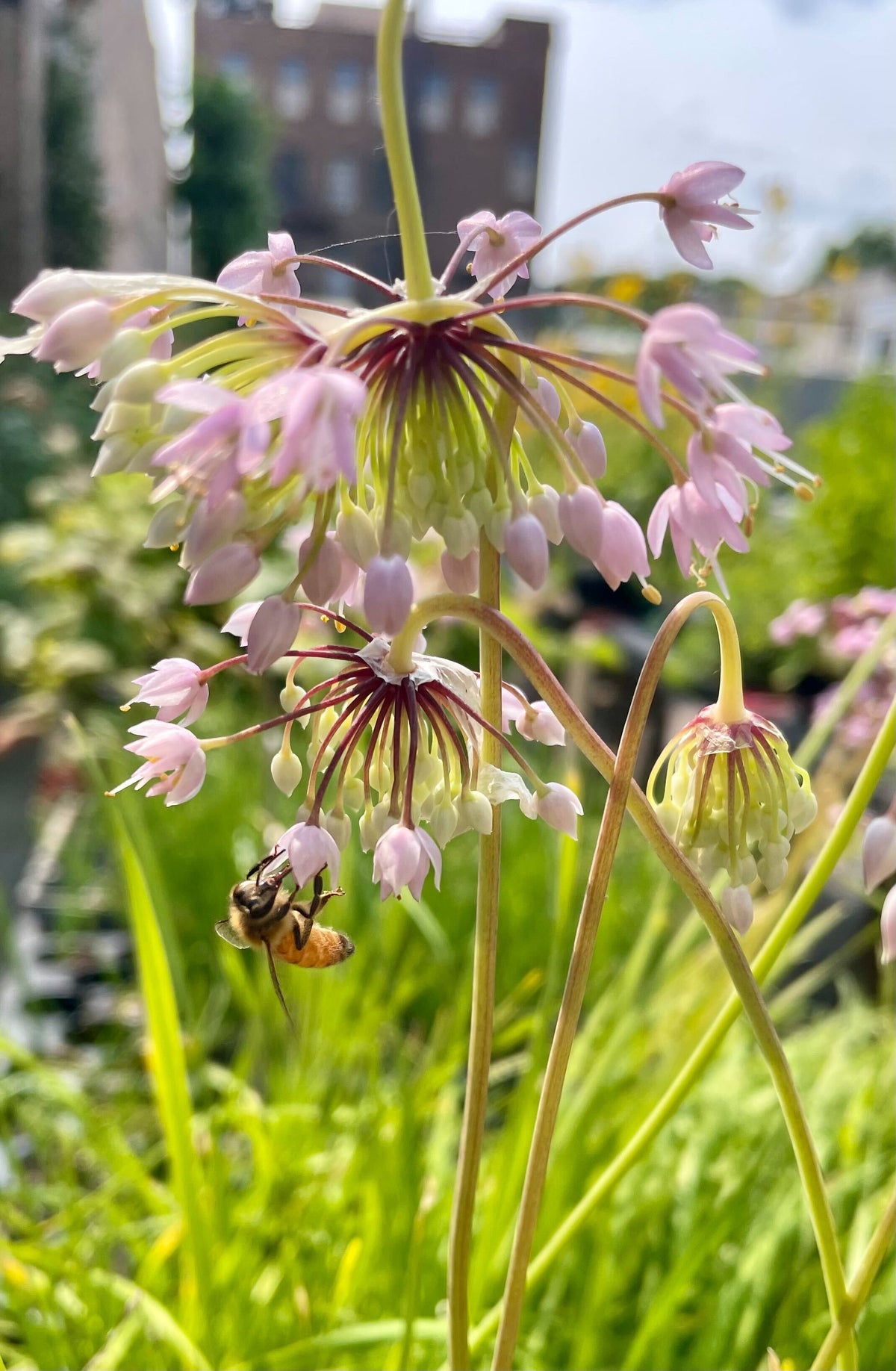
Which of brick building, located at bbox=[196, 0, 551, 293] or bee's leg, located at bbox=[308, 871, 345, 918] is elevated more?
brick building, located at bbox=[196, 0, 551, 293]

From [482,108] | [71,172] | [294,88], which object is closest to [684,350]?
[482,108]

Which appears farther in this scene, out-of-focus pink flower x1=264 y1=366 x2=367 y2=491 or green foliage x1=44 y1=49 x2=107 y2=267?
green foliage x1=44 y1=49 x2=107 y2=267

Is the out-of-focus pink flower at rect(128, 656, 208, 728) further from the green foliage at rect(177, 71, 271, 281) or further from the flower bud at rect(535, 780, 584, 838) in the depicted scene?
the green foliage at rect(177, 71, 271, 281)

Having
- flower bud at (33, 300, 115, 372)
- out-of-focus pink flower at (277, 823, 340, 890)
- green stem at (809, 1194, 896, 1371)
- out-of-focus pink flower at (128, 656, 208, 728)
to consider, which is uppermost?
flower bud at (33, 300, 115, 372)

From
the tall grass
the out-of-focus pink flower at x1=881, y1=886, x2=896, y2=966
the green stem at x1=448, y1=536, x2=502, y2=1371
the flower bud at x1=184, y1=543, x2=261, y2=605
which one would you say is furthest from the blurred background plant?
the flower bud at x1=184, y1=543, x2=261, y2=605

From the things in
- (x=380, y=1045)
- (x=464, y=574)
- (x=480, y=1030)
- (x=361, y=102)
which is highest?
(x=361, y=102)

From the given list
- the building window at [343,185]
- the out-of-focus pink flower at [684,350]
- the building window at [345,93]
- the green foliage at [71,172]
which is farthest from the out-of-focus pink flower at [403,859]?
the green foliage at [71,172]

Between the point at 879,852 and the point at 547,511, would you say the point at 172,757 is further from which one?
the point at 879,852
